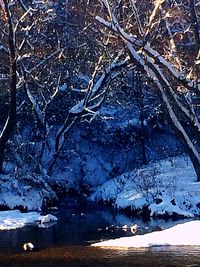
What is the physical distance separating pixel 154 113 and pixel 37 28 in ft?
25.5

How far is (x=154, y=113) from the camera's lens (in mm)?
31469

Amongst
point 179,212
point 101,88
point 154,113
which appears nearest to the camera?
point 179,212

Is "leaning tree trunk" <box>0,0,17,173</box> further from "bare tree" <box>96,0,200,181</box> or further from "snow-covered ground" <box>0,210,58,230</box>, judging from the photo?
"snow-covered ground" <box>0,210,58,230</box>

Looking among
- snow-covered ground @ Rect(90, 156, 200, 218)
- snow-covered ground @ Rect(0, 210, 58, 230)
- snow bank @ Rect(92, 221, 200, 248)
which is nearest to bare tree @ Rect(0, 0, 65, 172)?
snow-covered ground @ Rect(90, 156, 200, 218)

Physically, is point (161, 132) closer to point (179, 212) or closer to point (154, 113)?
point (154, 113)

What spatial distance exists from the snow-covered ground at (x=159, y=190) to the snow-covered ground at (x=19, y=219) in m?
3.50

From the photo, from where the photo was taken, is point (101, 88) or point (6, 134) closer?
point (6, 134)

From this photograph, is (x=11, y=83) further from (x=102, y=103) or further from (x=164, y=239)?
(x=164, y=239)

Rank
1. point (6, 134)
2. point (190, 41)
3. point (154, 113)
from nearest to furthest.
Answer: point (6, 134), point (190, 41), point (154, 113)

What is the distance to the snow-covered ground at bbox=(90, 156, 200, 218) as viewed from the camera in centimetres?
2058

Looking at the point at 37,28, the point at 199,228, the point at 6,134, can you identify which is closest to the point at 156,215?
the point at 199,228

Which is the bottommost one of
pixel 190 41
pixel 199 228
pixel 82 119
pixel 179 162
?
pixel 199 228

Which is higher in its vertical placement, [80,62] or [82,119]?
[80,62]

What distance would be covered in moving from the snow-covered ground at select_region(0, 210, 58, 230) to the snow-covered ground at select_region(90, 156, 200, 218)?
11.5 ft
